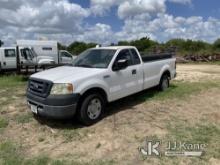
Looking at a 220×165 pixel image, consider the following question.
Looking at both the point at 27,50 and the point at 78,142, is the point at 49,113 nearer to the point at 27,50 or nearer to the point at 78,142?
the point at 78,142

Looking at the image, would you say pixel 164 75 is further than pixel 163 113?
Yes

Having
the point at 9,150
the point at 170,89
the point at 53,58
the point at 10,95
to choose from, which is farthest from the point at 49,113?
the point at 53,58

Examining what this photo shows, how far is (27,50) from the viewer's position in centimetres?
1603

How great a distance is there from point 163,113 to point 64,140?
2.67m

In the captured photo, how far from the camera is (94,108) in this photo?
571 centimetres

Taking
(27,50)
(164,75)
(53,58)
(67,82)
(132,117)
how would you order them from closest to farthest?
1. (67,82)
2. (132,117)
3. (164,75)
4. (27,50)
5. (53,58)

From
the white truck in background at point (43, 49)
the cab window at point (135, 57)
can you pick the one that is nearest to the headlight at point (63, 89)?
the cab window at point (135, 57)

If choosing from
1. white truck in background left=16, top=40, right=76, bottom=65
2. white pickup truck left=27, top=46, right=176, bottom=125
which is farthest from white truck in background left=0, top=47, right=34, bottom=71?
white pickup truck left=27, top=46, right=176, bottom=125

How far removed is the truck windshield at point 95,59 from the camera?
6262mm

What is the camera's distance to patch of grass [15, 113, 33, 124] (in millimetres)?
6014

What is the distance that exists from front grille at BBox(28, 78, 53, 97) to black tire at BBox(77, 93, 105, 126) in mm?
774

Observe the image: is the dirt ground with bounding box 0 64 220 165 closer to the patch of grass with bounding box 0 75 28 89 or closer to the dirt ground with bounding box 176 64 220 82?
the patch of grass with bounding box 0 75 28 89

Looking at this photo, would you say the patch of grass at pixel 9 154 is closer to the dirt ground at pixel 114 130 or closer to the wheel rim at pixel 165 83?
the dirt ground at pixel 114 130

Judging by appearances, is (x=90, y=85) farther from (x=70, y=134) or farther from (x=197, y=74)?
(x=197, y=74)
